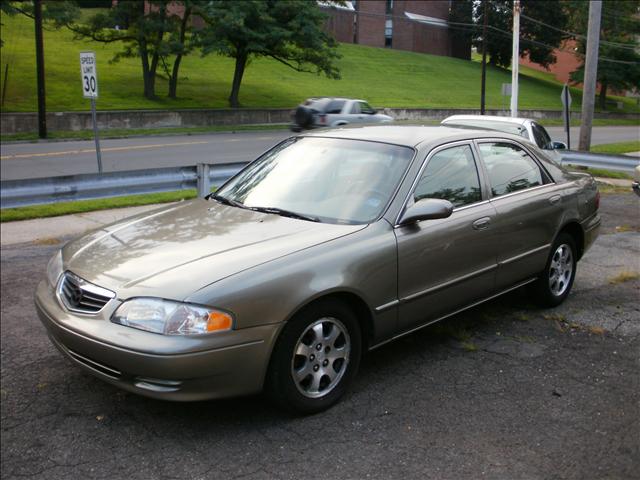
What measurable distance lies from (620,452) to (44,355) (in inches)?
146

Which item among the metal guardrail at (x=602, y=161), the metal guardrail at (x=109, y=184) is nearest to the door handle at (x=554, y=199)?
the metal guardrail at (x=109, y=184)

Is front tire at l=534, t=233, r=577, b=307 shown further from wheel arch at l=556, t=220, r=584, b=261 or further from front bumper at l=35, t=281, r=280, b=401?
front bumper at l=35, t=281, r=280, b=401

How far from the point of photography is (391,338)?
4207 millimetres

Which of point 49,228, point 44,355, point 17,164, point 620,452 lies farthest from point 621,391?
point 17,164

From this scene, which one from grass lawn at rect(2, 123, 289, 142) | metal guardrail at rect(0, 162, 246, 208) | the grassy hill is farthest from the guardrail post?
the grassy hill

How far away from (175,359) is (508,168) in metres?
3.17

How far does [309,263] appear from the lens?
12.0ft

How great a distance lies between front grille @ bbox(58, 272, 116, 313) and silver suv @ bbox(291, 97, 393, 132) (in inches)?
746

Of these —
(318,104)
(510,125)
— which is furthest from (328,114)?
(510,125)

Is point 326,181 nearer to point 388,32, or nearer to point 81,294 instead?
point 81,294

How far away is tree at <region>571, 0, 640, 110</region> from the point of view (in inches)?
1928

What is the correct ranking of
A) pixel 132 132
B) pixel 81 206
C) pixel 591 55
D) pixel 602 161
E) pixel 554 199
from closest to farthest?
pixel 554 199
pixel 81 206
pixel 602 161
pixel 591 55
pixel 132 132

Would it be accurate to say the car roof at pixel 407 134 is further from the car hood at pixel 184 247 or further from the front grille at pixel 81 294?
the front grille at pixel 81 294

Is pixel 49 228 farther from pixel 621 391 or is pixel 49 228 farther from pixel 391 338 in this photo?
pixel 621 391
